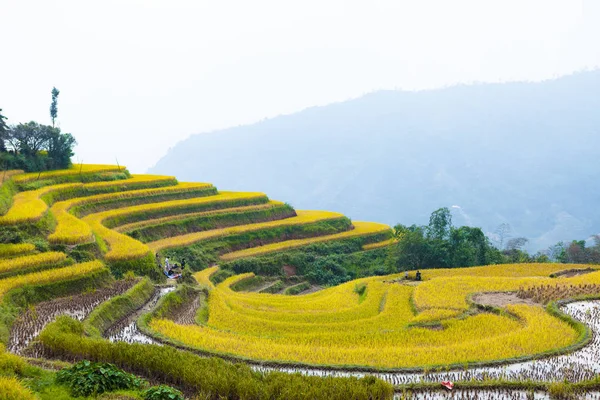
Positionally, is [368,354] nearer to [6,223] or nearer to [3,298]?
[3,298]

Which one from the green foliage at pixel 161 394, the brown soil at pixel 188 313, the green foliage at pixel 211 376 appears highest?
the green foliage at pixel 161 394

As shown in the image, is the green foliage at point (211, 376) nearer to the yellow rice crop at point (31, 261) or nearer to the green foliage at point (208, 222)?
the yellow rice crop at point (31, 261)

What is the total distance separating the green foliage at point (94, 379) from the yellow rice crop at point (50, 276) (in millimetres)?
7424

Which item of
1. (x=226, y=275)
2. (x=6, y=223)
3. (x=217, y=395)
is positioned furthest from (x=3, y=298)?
(x=226, y=275)

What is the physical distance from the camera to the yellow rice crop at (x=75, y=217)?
2147 cm

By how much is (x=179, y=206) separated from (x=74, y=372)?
31.0m

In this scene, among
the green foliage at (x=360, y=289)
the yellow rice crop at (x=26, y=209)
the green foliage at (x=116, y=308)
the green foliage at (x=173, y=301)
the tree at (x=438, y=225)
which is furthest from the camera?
the tree at (x=438, y=225)

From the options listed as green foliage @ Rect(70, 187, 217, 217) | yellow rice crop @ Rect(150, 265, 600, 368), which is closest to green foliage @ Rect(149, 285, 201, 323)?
yellow rice crop @ Rect(150, 265, 600, 368)

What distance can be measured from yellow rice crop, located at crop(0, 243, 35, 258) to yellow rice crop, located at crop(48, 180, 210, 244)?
6.60 ft

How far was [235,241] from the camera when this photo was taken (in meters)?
39.0

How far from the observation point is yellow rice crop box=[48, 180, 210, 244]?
2147 centimetres

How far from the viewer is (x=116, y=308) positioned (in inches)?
655

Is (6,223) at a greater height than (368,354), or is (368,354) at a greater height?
(6,223)

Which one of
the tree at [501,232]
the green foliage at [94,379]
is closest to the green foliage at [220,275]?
the green foliage at [94,379]
